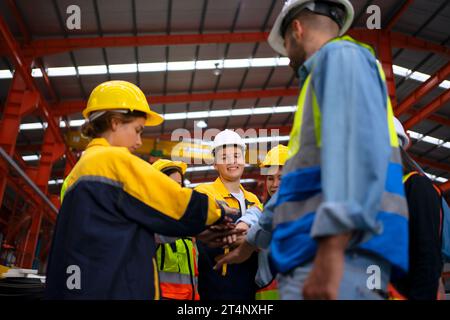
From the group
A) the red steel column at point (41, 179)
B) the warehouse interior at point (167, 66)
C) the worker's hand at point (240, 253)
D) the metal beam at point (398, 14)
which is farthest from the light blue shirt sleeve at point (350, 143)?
the red steel column at point (41, 179)

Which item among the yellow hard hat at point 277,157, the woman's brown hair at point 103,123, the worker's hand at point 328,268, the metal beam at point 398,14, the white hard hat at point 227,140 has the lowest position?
the worker's hand at point 328,268

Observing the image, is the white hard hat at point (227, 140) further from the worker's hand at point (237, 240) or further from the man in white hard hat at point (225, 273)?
the worker's hand at point (237, 240)

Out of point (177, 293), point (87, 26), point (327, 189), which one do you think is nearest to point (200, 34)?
point (87, 26)

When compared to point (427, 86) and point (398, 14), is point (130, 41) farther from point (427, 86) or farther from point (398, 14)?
point (427, 86)

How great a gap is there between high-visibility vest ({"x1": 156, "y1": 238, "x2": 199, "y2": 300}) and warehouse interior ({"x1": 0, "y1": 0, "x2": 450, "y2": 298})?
279 inches

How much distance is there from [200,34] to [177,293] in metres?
10.4

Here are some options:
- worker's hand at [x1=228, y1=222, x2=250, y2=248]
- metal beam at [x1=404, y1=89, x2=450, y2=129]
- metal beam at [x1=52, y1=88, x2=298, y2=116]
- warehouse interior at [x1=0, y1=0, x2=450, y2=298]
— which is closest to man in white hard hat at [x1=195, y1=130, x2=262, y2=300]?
worker's hand at [x1=228, y1=222, x2=250, y2=248]

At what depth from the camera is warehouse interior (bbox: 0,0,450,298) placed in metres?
11.7

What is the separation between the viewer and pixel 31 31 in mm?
12141

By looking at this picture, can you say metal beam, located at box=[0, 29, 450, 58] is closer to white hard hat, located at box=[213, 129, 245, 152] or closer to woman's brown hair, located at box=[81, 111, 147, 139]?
white hard hat, located at box=[213, 129, 245, 152]

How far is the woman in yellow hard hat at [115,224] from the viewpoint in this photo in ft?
6.87

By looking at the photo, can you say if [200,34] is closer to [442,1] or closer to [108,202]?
[442,1]

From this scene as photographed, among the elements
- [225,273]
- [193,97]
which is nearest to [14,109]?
[193,97]

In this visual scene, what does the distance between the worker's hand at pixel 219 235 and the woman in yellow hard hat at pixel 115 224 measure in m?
0.31
